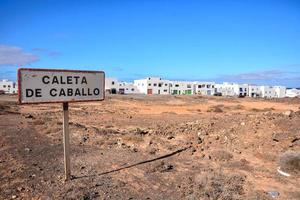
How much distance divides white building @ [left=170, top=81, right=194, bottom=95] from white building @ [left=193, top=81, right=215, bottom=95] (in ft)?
5.97

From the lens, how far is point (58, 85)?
545 cm

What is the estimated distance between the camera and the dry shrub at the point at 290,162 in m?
6.27

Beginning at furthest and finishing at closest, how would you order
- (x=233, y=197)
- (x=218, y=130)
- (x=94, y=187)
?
(x=218, y=130) → (x=94, y=187) → (x=233, y=197)

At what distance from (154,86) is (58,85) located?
327 feet

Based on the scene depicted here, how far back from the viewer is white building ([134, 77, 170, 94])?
10450 centimetres

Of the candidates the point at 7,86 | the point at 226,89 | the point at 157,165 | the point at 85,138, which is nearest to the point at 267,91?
the point at 226,89

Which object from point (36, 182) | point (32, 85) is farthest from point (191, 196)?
point (32, 85)

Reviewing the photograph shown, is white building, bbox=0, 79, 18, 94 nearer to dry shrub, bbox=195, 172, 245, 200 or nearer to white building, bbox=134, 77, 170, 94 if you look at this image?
white building, bbox=134, 77, 170, 94

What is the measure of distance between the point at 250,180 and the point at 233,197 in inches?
45.9

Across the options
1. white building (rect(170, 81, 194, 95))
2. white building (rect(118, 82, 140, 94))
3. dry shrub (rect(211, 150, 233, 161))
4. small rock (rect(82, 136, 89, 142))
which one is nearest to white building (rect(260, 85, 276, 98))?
white building (rect(170, 81, 194, 95))

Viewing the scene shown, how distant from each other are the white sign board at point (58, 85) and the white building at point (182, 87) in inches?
4114

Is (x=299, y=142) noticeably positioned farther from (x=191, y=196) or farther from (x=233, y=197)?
(x=191, y=196)

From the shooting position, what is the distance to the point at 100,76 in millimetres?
6094

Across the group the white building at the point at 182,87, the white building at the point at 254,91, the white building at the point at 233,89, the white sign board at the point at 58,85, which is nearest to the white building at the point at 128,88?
the white building at the point at 182,87
